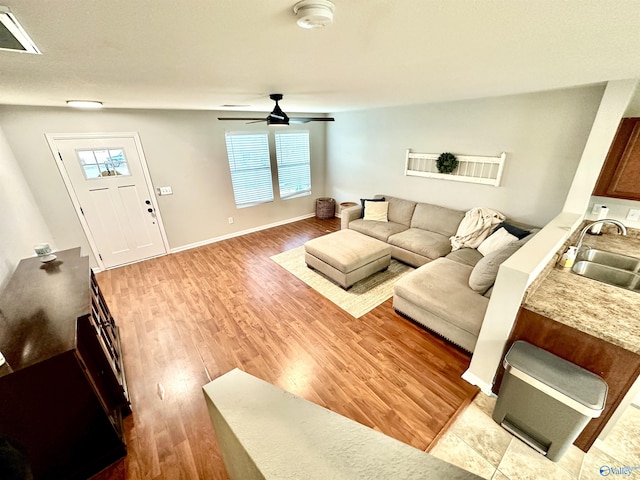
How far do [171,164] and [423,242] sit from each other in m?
4.13

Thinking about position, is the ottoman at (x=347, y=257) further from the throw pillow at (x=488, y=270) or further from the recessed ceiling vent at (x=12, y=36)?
the recessed ceiling vent at (x=12, y=36)

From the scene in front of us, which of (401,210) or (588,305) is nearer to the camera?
(588,305)

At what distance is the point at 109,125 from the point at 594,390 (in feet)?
17.9

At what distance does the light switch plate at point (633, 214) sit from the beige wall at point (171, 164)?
485 cm

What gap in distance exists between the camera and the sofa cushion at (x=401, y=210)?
163 inches

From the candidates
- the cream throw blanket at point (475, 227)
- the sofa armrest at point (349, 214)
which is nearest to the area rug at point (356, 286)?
the cream throw blanket at point (475, 227)

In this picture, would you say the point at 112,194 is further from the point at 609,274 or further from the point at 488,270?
the point at 609,274

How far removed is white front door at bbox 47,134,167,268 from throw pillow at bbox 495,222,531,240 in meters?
5.07

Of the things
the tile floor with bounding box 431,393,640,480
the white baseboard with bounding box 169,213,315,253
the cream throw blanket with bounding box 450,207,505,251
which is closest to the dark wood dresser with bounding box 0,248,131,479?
the tile floor with bounding box 431,393,640,480

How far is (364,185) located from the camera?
5043 millimetres

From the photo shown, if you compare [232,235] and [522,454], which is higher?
[232,235]

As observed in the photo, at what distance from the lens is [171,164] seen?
399cm

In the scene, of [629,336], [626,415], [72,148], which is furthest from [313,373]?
[72,148]

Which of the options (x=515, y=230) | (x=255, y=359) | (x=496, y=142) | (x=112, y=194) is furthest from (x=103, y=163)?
(x=515, y=230)
